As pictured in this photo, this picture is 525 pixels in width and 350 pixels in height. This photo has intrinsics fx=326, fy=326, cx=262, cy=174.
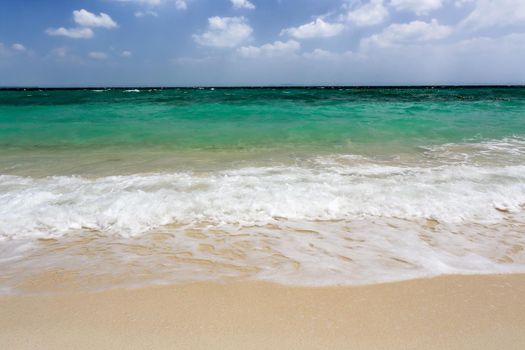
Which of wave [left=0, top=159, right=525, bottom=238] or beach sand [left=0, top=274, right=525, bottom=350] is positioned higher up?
wave [left=0, top=159, right=525, bottom=238]

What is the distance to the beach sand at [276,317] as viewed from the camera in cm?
211

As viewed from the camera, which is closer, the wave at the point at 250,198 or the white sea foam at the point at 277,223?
the white sea foam at the point at 277,223

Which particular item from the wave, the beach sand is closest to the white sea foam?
the wave

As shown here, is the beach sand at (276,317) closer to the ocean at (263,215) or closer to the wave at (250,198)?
the ocean at (263,215)

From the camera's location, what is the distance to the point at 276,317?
92.2 inches

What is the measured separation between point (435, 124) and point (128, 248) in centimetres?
1384

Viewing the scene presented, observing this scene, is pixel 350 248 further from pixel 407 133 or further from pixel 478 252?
pixel 407 133

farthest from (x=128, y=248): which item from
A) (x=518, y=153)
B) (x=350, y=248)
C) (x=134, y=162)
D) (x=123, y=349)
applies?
(x=518, y=153)

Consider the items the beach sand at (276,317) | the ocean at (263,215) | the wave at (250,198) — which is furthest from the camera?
the wave at (250,198)

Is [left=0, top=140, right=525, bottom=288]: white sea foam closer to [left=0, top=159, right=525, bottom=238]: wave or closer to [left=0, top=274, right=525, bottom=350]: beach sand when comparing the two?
[left=0, top=159, right=525, bottom=238]: wave

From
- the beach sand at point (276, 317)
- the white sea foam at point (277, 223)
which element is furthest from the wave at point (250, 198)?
the beach sand at point (276, 317)

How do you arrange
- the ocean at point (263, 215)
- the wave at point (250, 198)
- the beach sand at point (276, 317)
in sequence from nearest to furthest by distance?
the beach sand at point (276, 317)
the ocean at point (263, 215)
the wave at point (250, 198)

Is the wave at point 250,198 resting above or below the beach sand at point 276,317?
above

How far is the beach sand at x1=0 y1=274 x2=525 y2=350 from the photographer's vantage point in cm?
211
